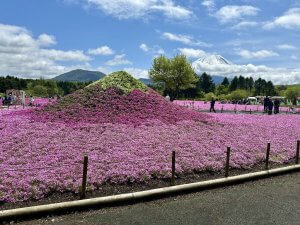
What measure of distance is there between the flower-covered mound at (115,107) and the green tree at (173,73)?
2823 inches

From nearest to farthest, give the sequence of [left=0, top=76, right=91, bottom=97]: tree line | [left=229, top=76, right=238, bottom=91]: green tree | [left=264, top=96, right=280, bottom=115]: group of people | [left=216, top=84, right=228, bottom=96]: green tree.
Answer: [left=264, top=96, right=280, bottom=115]: group of people → [left=0, top=76, right=91, bottom=97]: tree line → [left=216, top=84, right=228, bottom=96]: green tree → [left=229, top=76, right=238, bottom=91]: green tree

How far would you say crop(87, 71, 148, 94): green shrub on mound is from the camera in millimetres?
26216

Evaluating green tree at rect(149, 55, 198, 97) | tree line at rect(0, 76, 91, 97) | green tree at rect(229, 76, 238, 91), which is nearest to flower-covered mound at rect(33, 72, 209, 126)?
green tree at rect(149, 55, 198, 97)

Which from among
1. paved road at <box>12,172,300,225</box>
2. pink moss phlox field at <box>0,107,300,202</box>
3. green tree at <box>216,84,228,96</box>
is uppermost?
green tree at <box>216,84,228,96</box>

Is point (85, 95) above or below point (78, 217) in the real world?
above

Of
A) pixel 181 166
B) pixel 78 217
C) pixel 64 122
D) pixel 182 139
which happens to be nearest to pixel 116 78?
pixel 64 122

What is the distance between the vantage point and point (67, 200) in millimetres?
10539

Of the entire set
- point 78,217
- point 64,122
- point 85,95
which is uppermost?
point 85,95

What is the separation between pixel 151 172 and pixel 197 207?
2.84m

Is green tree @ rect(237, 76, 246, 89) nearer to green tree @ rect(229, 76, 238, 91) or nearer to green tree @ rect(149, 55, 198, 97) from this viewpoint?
green tree @ rect(229, 76, 238, 91)

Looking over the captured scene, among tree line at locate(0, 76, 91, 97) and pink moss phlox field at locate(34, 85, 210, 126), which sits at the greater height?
tree line at locate(0, 76, 91, 97)

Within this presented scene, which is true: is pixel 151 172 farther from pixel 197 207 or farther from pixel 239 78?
pixel 239 78

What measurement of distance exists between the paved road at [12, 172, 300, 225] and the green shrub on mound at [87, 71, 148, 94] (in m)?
14.9

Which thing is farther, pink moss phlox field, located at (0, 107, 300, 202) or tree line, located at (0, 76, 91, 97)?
tree line, located at (0, 76, 91, 97)
